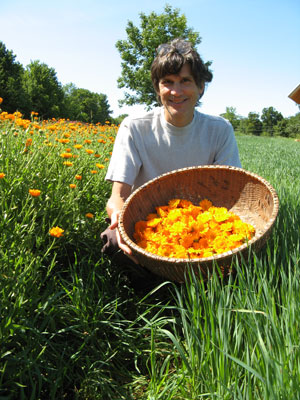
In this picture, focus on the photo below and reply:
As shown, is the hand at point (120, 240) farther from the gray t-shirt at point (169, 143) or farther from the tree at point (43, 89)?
the tree at point (43, 89)

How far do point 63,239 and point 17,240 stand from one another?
16.0 inches

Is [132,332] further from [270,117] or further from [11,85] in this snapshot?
[270,117]

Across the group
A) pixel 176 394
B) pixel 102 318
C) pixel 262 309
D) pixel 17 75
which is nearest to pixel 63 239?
pixel 102 318

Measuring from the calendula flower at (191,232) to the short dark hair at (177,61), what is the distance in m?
0.78

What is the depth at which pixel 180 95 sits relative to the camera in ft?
6.18

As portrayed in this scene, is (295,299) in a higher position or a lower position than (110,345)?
higher

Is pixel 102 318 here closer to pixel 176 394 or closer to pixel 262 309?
pixel 176 394

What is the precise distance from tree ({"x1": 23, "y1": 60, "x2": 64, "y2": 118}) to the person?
18.8 metres

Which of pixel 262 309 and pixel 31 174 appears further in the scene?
pixel 31 174

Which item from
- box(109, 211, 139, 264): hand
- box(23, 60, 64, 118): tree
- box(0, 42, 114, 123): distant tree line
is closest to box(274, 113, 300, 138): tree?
box(0, 42, 114, 123): distant tree line

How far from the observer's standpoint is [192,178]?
1.94 metres

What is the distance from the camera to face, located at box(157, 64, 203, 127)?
190 centimetres

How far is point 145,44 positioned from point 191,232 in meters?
26.2

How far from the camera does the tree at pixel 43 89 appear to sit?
20.0 m
